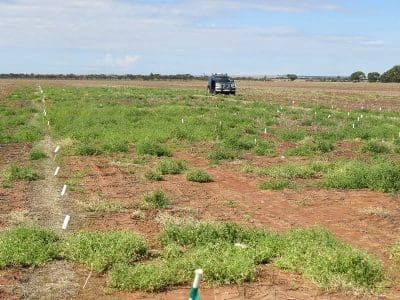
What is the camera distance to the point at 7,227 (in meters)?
9.44

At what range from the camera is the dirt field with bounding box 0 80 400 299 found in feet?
22.6

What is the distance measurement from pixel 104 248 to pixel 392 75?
401 ft

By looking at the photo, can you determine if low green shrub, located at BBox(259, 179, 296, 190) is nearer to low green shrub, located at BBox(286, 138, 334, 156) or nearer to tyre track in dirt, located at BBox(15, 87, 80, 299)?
tyre track in dirt, located at BBox(15, 87, 80, 299)

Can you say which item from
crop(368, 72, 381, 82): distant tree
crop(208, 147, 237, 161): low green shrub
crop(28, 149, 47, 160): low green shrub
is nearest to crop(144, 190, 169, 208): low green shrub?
crop(208, 147, 237, 161): low green shrub

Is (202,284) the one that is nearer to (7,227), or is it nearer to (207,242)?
(207,242)

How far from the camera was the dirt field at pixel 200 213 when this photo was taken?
6.89 m

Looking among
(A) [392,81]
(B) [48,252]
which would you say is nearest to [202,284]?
(B) [48,252]

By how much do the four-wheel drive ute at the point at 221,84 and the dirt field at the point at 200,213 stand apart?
36710 mm

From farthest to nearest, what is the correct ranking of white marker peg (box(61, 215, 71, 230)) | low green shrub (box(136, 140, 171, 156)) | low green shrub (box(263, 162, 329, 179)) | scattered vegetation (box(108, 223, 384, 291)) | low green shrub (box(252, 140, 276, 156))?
low green shrub (box(252, 140, 276, 156))
low green shrub (box(136, 140, 171, 156))
low green shrub (box(263, 162, 329, 179))
white marker peg (box(61, 215, 71, 230))
scattered vegetation (box(108, 223, 384, 291))

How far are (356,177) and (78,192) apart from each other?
6316 millimetres

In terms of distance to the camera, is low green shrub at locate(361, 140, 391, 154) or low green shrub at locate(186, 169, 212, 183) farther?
low green shrub at locate(361, 140, 391, 154)

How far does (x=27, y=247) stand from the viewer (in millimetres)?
7988

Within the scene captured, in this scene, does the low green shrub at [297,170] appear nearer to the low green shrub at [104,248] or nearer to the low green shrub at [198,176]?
the low green shrub at [198,176]

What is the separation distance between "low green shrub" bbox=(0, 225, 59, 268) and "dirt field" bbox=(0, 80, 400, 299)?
17cm
